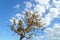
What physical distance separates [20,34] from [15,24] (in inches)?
177

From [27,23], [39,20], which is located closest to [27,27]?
[27,23]

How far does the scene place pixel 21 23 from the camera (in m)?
60.9

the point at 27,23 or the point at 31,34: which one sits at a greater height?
the point at 27,23

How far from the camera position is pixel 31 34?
2437 inches

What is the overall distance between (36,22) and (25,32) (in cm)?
604

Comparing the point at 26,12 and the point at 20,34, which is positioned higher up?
the point at 26,12

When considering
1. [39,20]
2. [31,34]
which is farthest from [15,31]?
[39,20]

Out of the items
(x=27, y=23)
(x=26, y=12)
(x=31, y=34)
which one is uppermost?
(x=26, y=12)

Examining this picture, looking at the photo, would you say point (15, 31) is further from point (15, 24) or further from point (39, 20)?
point (39, 20)

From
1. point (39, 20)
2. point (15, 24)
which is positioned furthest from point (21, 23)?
point (39, 20)

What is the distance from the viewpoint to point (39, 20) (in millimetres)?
62344

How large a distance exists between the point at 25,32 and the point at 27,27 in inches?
80.1

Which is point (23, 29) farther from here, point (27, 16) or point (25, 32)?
point (27, 16)

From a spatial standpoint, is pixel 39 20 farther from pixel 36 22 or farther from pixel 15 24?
pixel 15 24
